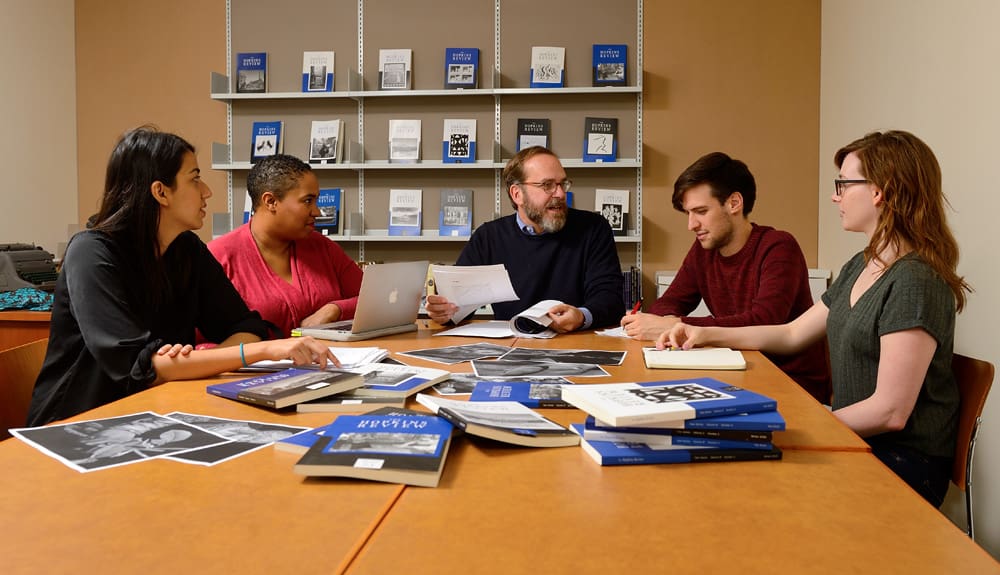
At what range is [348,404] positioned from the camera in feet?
4.75

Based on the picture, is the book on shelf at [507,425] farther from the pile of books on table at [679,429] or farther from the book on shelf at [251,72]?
the book on shelf at [251,72]

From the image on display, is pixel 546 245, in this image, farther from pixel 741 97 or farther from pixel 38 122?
pixel 38 122

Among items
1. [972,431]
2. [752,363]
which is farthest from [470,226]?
[972,431]

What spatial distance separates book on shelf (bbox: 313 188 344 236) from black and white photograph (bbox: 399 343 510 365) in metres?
2.75

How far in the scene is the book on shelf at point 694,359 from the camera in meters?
1.87

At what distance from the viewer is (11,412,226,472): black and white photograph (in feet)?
3.70

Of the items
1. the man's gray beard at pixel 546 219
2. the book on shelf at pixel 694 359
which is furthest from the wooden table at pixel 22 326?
the book on shelf at pixel 694 359

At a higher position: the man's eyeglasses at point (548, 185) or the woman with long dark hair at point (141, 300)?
the man's eyeglasses at point (548, 185)

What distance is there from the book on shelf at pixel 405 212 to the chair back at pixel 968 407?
347cm

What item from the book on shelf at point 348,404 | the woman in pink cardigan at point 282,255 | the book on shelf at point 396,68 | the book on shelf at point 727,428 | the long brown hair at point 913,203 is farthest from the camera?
the book on shelf at point 396,68

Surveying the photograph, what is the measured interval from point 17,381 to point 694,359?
169 cm

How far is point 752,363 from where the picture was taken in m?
1.99

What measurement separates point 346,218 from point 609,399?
3933 mm

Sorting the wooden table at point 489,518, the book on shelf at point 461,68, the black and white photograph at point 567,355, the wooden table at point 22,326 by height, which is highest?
the book on shelf at point 461,68
